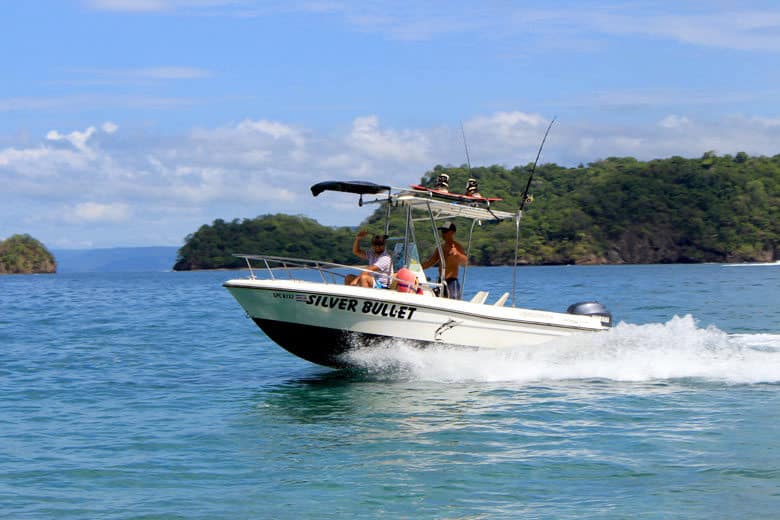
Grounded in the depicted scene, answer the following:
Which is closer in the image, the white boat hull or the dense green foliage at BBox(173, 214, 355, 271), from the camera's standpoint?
the white boat hull

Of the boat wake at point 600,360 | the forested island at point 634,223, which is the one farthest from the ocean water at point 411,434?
the forested island at point 634,223

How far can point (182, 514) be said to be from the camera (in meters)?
7.93

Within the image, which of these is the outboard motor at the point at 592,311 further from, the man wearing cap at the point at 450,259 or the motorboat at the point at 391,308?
the man wearing cap at the point at 450,259

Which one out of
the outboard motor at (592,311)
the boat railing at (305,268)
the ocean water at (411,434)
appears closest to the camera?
the ocean water at (411,434)

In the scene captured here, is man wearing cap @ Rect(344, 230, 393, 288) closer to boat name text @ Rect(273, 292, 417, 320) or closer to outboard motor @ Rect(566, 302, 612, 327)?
boat name text @ Rect(273, 292, 417, 320)

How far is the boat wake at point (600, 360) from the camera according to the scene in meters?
14.0

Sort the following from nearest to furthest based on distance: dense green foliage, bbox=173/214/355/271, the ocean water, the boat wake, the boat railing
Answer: the ocean water < the boat railing < the boat wake < dense green foliage, bbox=173/214/355/271

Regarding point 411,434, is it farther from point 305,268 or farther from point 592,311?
point 592,311

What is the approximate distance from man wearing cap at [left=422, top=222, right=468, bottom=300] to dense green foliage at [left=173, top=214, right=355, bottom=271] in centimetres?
13727

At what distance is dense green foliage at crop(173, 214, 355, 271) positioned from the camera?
163 m

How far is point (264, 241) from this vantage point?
6929 inches

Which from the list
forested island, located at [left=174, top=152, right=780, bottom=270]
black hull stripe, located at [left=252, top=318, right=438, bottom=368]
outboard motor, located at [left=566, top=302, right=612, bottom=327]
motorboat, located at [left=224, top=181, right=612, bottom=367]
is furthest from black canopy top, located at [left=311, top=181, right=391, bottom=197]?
forested island, located at [left=174, top=152, right=780, bottom=270]

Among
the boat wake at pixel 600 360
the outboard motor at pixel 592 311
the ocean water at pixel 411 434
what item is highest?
the outboard motor at pixel 592 311

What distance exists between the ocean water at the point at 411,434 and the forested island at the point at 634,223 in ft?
440
